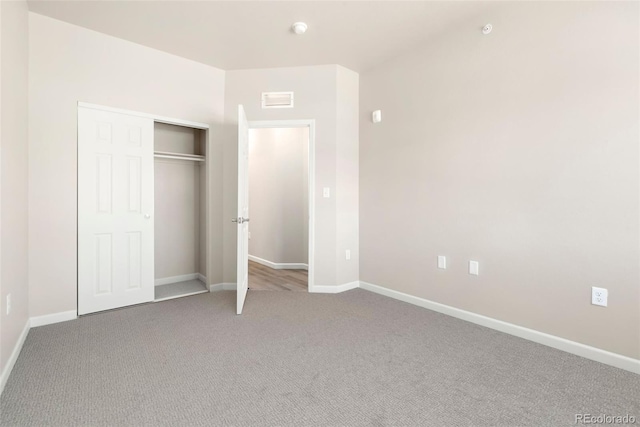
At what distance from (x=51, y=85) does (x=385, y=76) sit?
133 inches

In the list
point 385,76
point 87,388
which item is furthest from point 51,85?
point 385,76

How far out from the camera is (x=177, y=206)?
4098 millimetres

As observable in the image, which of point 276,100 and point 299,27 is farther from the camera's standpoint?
→ point 276,100

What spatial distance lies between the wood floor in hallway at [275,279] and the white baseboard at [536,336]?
4.69 ft

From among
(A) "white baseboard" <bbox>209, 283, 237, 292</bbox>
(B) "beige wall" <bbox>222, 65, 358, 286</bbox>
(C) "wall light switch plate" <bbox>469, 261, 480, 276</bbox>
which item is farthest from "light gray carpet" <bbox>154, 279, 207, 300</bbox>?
(C) "wall light switch plate" <bbox>469, 261, 480, 276</bbox>

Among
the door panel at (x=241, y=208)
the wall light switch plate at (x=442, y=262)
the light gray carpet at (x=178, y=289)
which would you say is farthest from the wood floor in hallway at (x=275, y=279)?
the wall light switch plate at (x=442, y=262)

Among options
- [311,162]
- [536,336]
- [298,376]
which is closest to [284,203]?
[311,162]

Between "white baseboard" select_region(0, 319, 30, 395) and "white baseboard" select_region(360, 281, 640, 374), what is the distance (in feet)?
10.7

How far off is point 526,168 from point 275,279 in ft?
11.1

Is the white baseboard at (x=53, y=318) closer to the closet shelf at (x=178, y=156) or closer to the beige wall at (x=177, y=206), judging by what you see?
the beige wall at (x=177, y=206)

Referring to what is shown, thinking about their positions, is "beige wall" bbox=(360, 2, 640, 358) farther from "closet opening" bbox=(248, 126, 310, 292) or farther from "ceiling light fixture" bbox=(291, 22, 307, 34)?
"closet opening" bbox=(248, 126, 310, 292)

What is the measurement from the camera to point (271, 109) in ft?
12.3

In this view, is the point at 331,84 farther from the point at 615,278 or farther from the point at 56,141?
the point at 615,278

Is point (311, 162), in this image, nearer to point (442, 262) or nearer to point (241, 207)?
point (241, 207)
